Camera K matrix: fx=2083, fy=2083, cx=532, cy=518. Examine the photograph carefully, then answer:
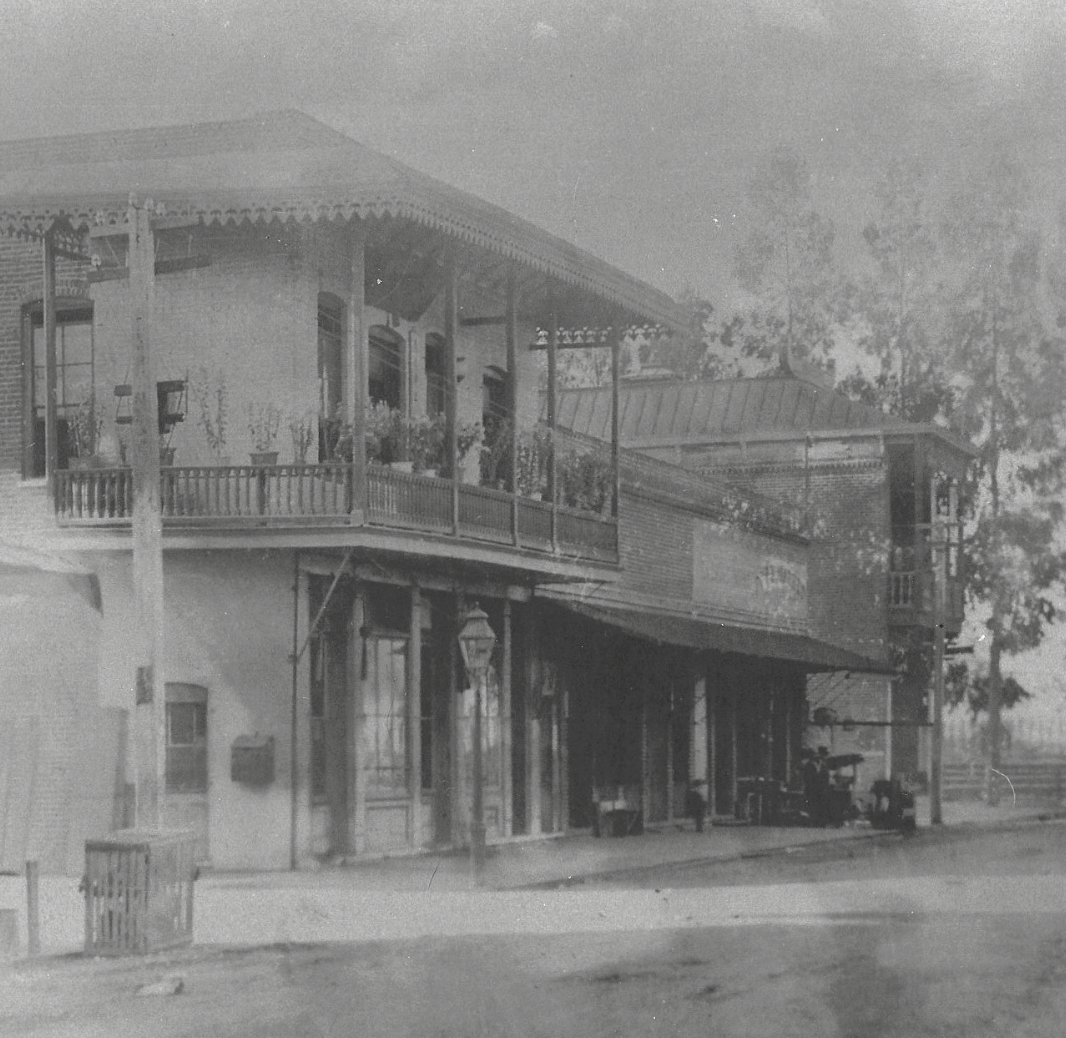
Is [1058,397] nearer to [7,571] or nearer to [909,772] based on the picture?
[909,772]

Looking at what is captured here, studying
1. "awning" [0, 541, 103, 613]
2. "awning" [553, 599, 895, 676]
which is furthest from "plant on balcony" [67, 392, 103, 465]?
"awning" [553, 599, 895, 676]

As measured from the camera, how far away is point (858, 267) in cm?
4091

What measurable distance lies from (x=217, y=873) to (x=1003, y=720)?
25734mm

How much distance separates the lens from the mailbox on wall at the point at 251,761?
69.8ft

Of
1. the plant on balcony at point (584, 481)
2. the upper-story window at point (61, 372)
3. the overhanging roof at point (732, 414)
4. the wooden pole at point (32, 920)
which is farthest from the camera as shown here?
the overhanging roof at point (732, 414)

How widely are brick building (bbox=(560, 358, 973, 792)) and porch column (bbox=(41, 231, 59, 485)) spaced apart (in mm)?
20389

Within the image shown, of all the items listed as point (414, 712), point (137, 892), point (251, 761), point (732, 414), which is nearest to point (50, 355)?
point (251, 761)

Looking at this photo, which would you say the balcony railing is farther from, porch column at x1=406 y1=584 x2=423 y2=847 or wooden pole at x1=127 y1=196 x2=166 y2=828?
wooden pole at x1=127 y1=196 x2=166 y2=828

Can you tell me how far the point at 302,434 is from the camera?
21.5 m

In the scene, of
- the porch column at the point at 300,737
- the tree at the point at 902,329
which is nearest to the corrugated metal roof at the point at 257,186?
the porch column at the point at 300,737

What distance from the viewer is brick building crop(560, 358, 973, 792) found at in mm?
40938

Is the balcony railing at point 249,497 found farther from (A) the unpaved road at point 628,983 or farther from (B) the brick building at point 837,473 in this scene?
(B) the brick building at point 837,473

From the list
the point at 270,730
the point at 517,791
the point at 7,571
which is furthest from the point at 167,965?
the point at 517,791

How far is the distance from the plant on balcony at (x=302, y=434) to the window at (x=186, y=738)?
8.66 feet
